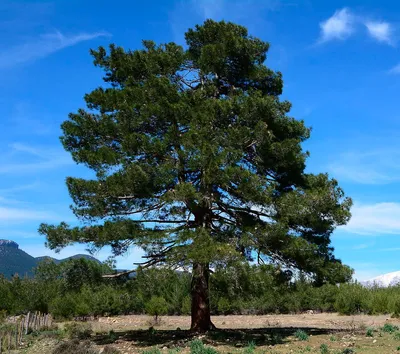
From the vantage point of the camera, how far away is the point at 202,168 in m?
15.4

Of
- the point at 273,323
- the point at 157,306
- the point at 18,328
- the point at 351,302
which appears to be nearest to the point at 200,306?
the point at 18,328

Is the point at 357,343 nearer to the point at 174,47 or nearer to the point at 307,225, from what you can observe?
the point at 307,225

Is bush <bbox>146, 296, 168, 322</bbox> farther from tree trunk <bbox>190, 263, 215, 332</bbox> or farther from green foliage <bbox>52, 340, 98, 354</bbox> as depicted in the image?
green foliage <bbox>52, 340, 98, 354</bbox>

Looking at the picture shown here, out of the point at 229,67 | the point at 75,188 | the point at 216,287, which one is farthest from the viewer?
the point at 229,67

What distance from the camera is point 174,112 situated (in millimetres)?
16094

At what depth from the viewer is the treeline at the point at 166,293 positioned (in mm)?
14625

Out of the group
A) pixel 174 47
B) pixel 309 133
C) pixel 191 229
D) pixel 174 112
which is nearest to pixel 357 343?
pixel 191 229

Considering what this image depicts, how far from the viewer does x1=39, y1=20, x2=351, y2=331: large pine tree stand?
50.1ft

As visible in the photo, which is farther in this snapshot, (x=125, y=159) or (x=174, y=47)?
(x=174, y=47)

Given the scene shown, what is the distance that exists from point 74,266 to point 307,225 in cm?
843

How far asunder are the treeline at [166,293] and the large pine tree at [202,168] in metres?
0.72

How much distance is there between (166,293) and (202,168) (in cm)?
3004

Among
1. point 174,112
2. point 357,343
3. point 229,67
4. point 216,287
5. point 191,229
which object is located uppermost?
point 229,67

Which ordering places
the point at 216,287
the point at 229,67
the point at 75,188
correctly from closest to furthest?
the point at 216,287
the point at 75,188
the point at 229,67
